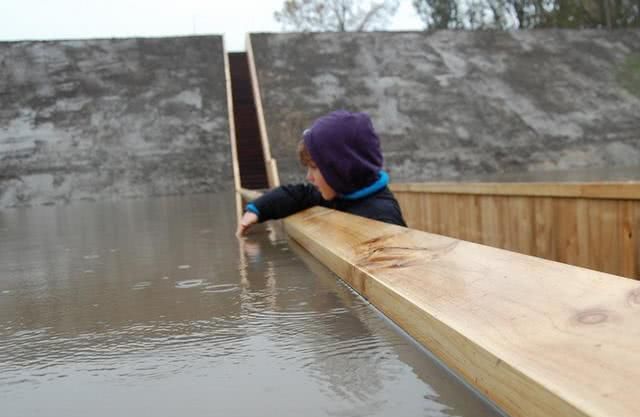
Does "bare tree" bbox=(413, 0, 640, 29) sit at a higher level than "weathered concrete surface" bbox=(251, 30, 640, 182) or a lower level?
higher

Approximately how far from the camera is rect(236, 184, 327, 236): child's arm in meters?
2.90

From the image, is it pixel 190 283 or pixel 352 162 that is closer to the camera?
pixel 190 283

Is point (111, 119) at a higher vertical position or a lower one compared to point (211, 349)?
higher

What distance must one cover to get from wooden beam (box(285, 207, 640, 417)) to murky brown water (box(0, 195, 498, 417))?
2.2 inches

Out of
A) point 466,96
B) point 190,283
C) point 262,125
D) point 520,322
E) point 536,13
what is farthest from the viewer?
point 536,13

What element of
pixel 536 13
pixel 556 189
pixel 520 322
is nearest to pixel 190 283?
pixel 520 322

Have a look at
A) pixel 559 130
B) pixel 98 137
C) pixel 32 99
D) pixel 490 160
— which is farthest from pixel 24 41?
pixel 559 130

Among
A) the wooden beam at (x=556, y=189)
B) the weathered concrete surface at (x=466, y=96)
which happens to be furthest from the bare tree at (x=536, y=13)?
the wooden beam at (x=556, y=189)

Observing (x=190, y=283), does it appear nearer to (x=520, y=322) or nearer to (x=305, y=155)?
(x=305, y=155)

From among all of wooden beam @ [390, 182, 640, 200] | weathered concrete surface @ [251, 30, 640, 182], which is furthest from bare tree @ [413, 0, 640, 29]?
wooden beam @ [390, 182, 640, 200]

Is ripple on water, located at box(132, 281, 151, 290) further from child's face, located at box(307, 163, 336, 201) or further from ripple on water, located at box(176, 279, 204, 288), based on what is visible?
child's face, located at box(307, 163, 336, 201)

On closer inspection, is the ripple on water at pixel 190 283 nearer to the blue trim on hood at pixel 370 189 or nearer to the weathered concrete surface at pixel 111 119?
the blue trim on hood at pixel 370 189

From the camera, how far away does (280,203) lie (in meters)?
2.95

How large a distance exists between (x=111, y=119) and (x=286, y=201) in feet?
34.7
